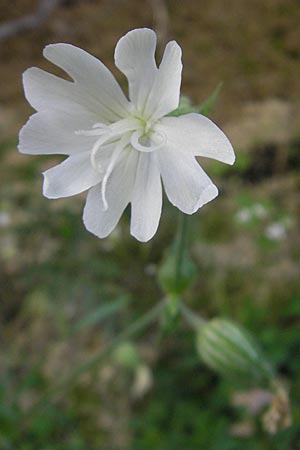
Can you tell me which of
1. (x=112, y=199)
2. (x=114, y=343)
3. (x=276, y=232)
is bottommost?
(x=114, y=343)

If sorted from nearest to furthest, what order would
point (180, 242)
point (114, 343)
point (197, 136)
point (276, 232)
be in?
point (197, 136)
point (180, 242)
point (114, 343)
point (276, 232)

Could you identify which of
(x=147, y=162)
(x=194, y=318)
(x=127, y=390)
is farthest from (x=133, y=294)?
(x=147, y=162)

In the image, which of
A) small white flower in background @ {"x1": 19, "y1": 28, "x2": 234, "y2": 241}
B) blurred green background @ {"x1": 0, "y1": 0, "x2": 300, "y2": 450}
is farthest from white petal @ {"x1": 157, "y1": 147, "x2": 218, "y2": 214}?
blurred green background @ {"x1": 0, "y1": 0, "x2": 300, "y2": 450}

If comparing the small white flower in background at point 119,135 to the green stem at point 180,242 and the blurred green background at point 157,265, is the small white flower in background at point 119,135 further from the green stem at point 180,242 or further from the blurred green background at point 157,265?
the blurred green background at point 157,265

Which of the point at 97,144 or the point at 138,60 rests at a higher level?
the point at 138,60

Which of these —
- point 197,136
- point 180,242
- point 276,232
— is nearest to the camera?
point 197,136

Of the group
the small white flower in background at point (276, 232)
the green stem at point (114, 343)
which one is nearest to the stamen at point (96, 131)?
the green stem at point (114, 343)

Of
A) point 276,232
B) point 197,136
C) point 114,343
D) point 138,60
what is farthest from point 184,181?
point 276,232

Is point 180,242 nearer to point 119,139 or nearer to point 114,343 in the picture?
point 119,139
